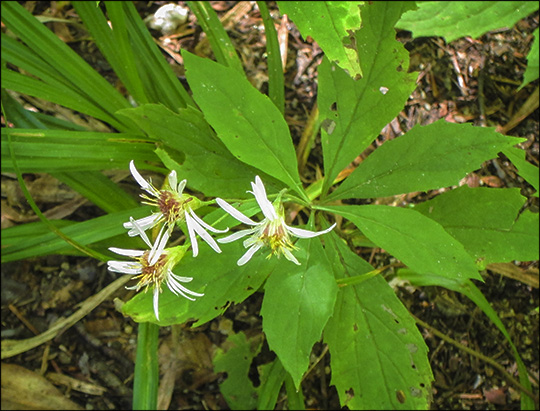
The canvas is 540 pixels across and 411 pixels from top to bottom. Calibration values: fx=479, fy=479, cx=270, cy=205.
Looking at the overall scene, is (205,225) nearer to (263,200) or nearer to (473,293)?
(263,200)

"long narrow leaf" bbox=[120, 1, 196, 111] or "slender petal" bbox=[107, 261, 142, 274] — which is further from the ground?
"long narrow leaf" bbox=[120, 1, 196, 111]

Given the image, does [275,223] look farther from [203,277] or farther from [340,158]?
[340,158]

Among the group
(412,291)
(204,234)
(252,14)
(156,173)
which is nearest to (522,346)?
(412,291)

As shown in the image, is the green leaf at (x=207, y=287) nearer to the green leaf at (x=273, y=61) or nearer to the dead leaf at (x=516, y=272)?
the green leaf at (x=273, y=61)

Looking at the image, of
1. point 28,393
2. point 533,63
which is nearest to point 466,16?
point 533,63

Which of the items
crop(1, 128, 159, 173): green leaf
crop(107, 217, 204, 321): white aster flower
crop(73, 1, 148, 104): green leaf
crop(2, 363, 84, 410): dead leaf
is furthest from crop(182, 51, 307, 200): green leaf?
crop(2, 363, 84, 410): dead leaf

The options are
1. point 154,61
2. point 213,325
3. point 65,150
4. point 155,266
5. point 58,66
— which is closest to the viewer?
point 155,266

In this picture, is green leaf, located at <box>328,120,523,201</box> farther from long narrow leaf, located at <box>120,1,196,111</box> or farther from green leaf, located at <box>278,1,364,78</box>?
long narrow leaf, located at <box>120,1,196,111</box>
